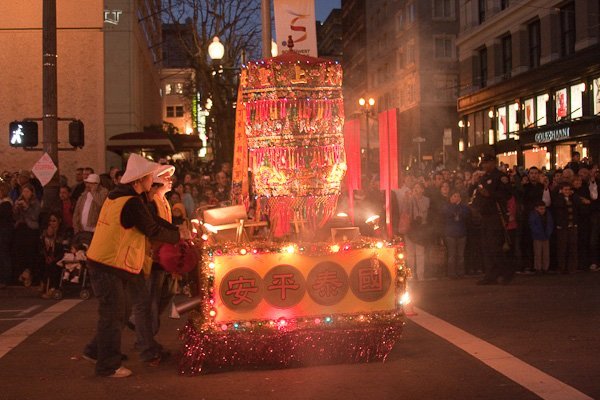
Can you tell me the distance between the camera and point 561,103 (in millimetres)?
34750

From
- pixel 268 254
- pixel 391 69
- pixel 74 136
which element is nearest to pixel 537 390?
pixel 268 254

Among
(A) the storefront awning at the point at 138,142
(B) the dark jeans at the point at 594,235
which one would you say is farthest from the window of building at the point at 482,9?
(B) the dark jeans at the point at 594,235

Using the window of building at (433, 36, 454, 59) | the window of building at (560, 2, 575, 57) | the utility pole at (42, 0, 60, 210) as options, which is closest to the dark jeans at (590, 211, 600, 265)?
the utility pole at (42, 0, 60, 210)

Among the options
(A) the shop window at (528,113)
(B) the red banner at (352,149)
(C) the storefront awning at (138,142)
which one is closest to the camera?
(B) the red banner at (352,149)

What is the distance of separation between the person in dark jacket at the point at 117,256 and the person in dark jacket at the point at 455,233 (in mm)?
8128

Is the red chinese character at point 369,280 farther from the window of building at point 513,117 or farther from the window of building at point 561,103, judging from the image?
the window of building at point 513,117

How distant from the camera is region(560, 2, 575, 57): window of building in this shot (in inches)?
1326

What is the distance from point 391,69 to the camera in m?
66.9

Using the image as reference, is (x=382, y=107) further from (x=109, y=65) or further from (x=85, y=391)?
(x=85, y=391)

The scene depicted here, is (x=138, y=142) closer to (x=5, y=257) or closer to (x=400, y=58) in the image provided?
(x=5, y=257)

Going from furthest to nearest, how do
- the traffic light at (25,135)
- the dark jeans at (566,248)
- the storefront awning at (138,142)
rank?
the storefront awning at (138,142) → the dark jeans at (566,248) → the traffic light at (25,135)

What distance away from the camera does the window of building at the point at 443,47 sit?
5847cm

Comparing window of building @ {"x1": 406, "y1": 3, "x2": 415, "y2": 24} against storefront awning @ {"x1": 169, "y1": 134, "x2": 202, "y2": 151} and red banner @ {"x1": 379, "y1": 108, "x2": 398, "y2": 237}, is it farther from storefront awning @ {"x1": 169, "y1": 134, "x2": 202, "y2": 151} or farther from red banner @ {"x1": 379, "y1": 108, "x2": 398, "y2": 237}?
red banner @ {"x1": 379, "y1": 108, "x2": 398, "y2": 237}

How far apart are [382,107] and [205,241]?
2482 inches
